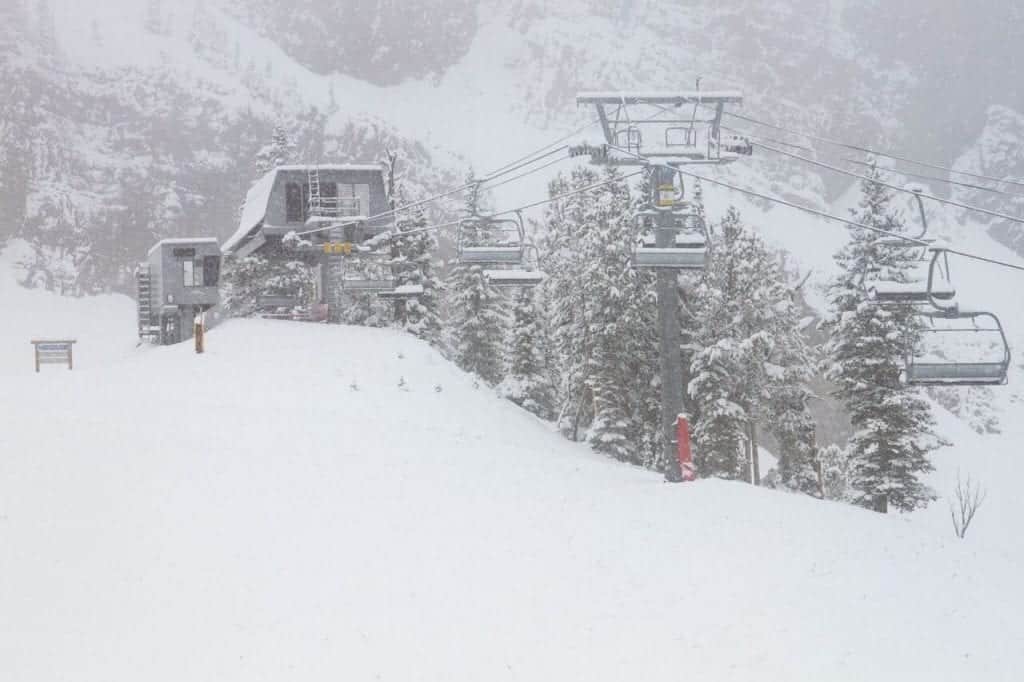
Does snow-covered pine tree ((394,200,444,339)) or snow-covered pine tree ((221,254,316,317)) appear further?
snow-covered pine tree ((221,254,316,317))

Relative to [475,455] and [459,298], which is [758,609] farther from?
[459,298]

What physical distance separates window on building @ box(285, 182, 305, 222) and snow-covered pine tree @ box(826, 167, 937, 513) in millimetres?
23411

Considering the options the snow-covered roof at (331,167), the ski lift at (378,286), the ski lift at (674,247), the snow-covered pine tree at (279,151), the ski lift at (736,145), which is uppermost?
the snow-covered pine tree at (279,151)

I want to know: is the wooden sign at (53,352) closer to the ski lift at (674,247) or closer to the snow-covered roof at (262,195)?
the snow-covered roof at (262,195)

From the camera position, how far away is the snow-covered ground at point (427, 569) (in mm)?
10523

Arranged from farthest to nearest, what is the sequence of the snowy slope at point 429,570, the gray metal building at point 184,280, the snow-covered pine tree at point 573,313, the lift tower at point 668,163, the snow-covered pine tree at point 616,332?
1. the gray metal building at point 184,280
2. the snow-covered pine tree at point 573,313
3. the snow-covered pine tree at point 616,332
4. the lift tower at point 668,163
5. the snowy slope at point 429,570

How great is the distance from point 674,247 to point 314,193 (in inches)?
1020

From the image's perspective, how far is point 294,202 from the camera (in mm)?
42688

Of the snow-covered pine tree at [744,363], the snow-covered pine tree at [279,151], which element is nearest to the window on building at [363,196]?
the snow-covered pine tree at [279,151]

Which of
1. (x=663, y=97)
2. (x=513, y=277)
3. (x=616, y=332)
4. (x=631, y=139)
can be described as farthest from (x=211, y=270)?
(x=663, y=97)

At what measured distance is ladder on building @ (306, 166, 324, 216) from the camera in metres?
40.8

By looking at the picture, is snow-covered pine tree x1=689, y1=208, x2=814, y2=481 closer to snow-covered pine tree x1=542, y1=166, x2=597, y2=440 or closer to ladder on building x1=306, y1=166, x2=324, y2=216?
snow-covered pine tree x1=542, y1=166, x2=597, y2=440

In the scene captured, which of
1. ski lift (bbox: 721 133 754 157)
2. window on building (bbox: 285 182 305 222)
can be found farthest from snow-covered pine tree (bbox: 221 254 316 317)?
ski lift (bbox: 721 133 754 157)

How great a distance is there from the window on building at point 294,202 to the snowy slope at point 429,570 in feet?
73.3
